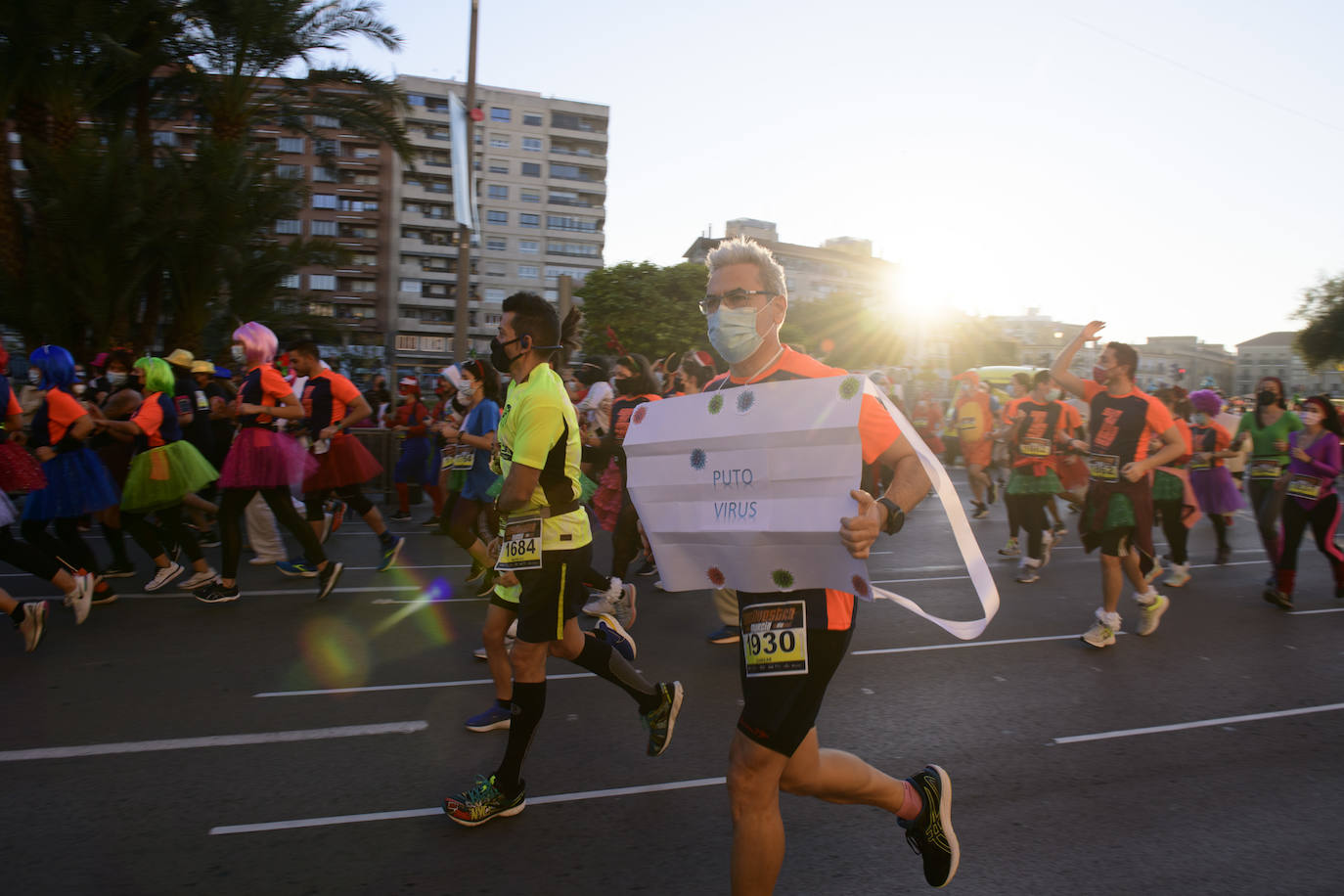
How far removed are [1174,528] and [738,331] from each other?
767 cm

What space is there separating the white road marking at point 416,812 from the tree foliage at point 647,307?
142ft

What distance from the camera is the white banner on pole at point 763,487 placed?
2.21m

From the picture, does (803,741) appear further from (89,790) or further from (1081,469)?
(1081,469)

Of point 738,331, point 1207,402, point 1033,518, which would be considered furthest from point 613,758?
point 1207,402

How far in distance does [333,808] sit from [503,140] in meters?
79.1

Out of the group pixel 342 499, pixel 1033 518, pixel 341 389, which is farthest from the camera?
pixel 1033 518

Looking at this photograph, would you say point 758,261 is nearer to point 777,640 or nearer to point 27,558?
point 777,640

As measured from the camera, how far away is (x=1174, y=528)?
8617 mm

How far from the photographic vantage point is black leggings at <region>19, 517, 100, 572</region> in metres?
6.22

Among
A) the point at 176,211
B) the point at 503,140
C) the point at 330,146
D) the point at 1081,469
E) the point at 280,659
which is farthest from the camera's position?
the point at 503,140

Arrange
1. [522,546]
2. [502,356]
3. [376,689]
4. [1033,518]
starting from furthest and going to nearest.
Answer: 1. [1033,518]
2. [376,689]
3. [502,356]
4. [522,546]

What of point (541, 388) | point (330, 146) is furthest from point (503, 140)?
point (541, 388)

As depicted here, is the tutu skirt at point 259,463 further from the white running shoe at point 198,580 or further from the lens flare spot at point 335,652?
the lens flare spot at point 335,652

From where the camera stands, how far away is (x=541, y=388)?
11.9 ft
